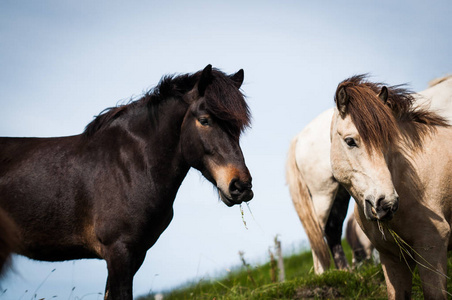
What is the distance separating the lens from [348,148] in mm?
4039

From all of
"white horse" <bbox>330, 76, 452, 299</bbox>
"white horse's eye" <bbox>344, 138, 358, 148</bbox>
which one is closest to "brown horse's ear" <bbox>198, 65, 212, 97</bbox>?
"white horse" <bbox>330, 76, 452, 299</bbox>

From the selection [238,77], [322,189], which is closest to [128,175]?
[238,77]

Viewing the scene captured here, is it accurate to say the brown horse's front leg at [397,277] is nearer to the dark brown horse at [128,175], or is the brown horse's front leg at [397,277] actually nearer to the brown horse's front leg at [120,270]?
the dark brown horse at [128,175]

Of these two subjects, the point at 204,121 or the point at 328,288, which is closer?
the point at 204,121

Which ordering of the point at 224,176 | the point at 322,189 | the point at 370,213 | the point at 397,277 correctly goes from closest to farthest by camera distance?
the point at 370,213, the point at 224,176, the point at 397,277, the point at 322,189

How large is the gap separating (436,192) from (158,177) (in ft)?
8.60

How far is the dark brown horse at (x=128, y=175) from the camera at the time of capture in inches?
159

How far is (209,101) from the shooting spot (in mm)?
4254

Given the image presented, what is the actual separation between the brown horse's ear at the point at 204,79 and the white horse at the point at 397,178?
1.27 m

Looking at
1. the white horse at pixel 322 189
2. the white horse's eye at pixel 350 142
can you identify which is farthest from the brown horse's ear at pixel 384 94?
the white horse at pixel 322 189

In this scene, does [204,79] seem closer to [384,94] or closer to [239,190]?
[239,190]

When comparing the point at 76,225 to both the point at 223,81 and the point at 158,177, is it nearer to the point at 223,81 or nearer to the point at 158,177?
the point at 158,177

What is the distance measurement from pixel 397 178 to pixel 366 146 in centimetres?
51

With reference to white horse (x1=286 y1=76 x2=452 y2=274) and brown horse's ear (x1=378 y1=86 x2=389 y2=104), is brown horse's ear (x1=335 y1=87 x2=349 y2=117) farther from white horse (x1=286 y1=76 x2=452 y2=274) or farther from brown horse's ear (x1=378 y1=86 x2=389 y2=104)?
white horse (x1=286 y1=76 x2=452 y2=274)
